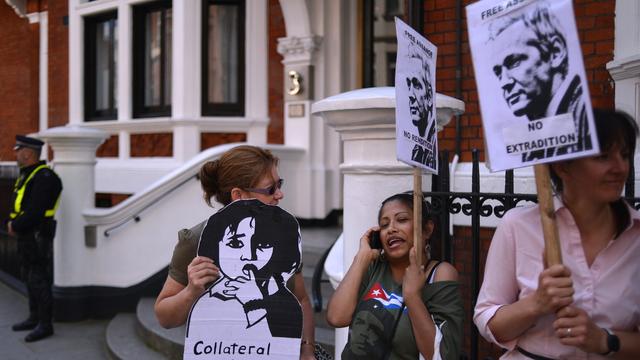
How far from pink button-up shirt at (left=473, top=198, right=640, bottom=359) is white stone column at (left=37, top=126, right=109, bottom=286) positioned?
18.7ft

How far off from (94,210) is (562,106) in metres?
6.07

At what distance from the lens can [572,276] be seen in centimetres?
183

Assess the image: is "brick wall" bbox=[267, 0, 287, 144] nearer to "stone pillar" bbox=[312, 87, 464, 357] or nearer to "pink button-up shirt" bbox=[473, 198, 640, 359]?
"stone pillar" bbox=[312, 87, 464, 357]

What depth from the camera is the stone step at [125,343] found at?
559cm

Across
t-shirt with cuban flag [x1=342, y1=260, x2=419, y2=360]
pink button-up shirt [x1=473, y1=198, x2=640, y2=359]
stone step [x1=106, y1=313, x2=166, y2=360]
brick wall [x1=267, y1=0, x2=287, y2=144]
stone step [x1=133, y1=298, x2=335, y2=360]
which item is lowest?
stone step [x1=106, y1=313, x2=166, y2=360]

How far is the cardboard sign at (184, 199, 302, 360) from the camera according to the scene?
7.56 ft

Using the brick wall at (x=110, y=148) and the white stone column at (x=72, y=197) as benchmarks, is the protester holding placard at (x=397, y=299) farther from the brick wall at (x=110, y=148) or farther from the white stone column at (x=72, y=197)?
the brick wall at (x=110, y=148)

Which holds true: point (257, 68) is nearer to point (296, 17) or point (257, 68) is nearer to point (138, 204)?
point (296, 17)

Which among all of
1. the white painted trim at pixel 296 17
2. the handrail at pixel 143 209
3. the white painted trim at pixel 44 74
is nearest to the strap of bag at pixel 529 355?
the handrail at pixel 143 209

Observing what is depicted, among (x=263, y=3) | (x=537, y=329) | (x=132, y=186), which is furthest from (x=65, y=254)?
(x=537, y=329)

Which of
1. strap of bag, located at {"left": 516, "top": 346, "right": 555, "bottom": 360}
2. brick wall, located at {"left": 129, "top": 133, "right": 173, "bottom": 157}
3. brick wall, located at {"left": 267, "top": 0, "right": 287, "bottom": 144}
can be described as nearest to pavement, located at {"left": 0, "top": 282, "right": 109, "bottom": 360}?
brick wall, located at {"left": 129, "top": 133, "right": 173, "bottom": 157}

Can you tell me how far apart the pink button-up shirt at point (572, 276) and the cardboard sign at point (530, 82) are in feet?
0.84

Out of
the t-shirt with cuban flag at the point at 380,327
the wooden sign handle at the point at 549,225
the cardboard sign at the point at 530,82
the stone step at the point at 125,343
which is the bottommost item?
the stone step at the point at 125,343

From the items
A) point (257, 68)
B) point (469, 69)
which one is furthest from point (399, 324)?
point (257, 68)
